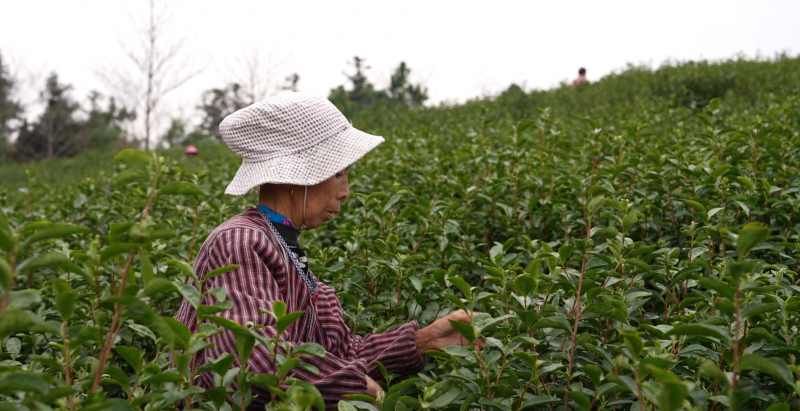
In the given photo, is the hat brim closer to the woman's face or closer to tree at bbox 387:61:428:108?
the woman's face

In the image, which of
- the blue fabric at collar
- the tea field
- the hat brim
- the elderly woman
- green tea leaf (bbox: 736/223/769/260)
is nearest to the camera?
green tea leaf (bbox: 736/223/769/260)

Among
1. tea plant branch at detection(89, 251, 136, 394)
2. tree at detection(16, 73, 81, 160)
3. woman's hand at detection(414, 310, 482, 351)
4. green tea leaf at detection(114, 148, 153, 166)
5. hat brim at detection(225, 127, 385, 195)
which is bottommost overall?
woman's hand at detection(414, 310, 482, 351)

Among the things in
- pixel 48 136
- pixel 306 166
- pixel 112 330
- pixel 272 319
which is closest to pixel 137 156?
pixel 112 330

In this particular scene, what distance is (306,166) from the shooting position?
1921mm

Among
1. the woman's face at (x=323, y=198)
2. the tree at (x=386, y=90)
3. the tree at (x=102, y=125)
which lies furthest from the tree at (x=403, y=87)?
the woman's face at (x=323, y=198)

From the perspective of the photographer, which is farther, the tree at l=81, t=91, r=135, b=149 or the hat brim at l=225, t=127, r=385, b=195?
the tree at l=81, t=91, r=135, b=149

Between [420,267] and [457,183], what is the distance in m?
0.84

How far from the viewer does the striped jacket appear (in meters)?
1.62

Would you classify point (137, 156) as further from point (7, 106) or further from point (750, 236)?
point (7, 106)

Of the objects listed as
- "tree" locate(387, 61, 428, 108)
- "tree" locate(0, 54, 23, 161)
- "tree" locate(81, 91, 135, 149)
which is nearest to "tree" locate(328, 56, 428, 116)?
"tree" locate(387, 61, 428, 108)

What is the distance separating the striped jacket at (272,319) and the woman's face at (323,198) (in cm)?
14

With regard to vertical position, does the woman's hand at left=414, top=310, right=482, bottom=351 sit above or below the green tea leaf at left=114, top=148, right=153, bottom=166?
below

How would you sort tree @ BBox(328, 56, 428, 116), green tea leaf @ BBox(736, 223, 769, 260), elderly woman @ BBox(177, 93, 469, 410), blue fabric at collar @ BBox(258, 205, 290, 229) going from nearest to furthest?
green tea leaf @ BBox(736, 223, 769, 260) < elderly woman @ BBox(177, 93, 469, 410) < blue fabric at collar @ BBox(258, 205, 290, 229) < tree @ BBox(328, 56, 428, 116)

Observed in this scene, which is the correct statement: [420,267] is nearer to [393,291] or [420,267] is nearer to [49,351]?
[393,291]
